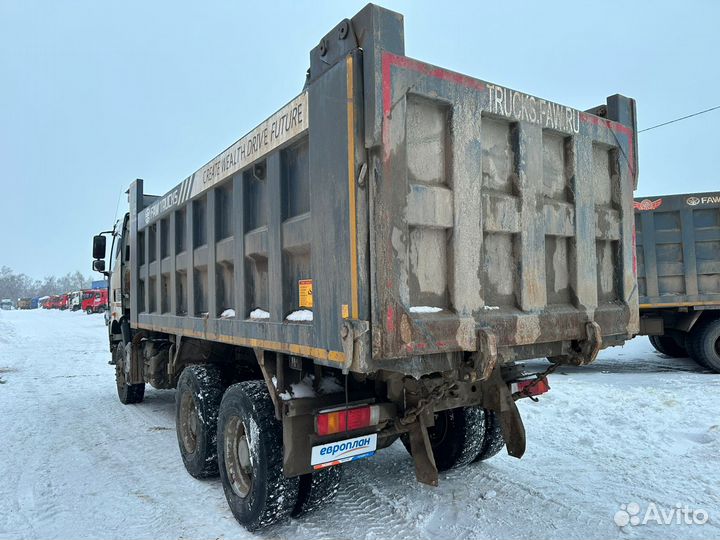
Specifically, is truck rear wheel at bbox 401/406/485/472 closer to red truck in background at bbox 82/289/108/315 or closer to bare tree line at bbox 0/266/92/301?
red truck in background at bbox 82/289/108/315

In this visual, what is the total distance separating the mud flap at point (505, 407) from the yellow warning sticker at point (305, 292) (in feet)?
4.92

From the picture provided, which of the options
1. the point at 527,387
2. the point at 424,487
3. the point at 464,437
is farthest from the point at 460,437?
the point at 527,387

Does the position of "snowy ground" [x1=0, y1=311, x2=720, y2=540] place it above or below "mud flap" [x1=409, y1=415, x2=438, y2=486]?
below

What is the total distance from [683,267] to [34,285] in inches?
6450

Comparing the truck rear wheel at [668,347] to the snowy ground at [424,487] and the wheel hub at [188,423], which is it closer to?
the snowy ground at [424,487]

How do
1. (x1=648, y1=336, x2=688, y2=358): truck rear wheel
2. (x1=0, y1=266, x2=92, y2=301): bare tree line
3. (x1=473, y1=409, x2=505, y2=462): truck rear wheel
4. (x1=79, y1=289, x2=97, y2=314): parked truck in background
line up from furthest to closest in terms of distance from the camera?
(x1=0, y1=266, x2=92, y2=301): bare tree line → (x1=79, y1=289, x2=97, y2=314): parked truck in background → (x1=648, y1=336, x2=688, y2=358): truck rear wheel → (x1=473, y1=409, x2=505, y2=462): truck rear wheel

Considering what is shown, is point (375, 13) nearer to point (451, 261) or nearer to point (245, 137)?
point (451, 261)

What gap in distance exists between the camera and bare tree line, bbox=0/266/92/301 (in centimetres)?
12406

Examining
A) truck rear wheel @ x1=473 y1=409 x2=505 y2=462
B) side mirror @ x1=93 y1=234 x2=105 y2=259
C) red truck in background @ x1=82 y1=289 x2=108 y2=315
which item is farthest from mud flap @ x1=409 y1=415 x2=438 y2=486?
red truck in background @ x1=82 y1=289 x2=108 y2=315

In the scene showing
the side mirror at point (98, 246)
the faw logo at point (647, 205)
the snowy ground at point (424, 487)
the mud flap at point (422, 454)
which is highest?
the faw logo at point (647, 205)

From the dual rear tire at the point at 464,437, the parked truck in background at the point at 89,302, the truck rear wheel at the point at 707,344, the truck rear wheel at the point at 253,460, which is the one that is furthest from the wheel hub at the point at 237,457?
the parked truck in background at the point at 89,302

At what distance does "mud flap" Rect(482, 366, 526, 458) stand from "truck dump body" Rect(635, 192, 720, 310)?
7.07m

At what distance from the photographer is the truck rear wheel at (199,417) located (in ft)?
15.0

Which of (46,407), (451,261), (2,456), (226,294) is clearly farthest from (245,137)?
(46,407)
